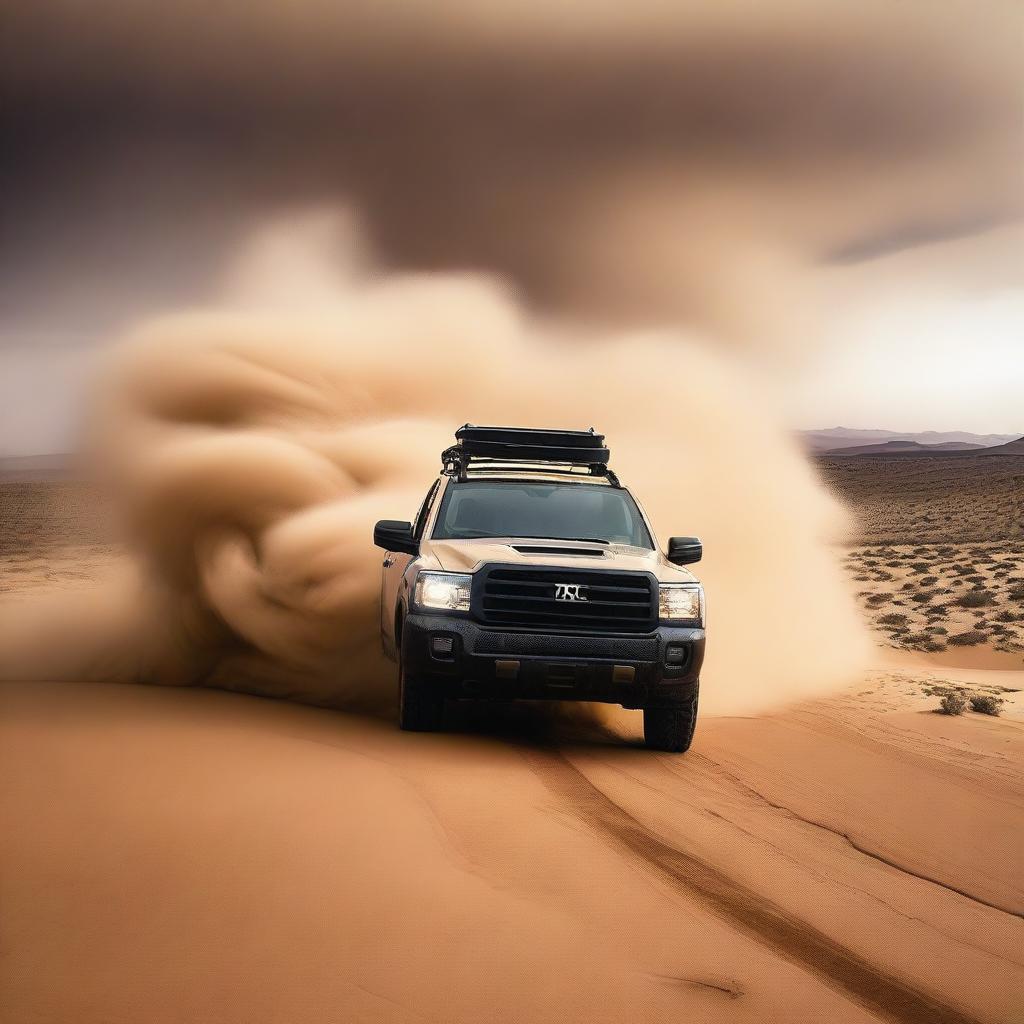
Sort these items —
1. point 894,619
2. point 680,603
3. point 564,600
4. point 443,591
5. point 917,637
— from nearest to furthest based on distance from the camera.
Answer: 1. point 564,600
2. point 443,591
3. point 680,603
4. point 917,637
5. point 894,619

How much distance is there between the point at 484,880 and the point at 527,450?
5.55m

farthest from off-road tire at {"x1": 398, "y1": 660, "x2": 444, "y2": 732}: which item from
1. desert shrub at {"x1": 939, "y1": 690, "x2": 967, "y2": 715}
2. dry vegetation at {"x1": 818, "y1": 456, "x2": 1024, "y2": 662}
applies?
dry vegetation at {"x1": 818, "y1": 456, "x2": 1024, "y2": 662}

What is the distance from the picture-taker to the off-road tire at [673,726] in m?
8.86

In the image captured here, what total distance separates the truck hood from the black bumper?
1.48 ft

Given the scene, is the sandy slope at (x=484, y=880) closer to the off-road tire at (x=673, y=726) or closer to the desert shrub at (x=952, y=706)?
the off-road tire at (x=673, y=726)

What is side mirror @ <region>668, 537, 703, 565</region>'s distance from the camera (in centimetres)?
941

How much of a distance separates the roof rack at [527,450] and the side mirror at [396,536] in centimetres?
81

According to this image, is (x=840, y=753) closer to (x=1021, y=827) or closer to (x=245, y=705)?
(x=1021, y=827)

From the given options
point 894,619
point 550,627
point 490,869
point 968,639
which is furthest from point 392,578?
point 894,619

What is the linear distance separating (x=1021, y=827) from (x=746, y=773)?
185cm

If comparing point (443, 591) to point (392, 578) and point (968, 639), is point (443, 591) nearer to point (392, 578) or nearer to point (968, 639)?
point (392, 578)

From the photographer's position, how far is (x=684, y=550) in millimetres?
9414

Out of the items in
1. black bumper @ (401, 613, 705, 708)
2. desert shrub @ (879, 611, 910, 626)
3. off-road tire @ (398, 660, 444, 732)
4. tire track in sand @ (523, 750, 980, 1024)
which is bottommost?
desert shrub @ (879, 611, 910, 626)

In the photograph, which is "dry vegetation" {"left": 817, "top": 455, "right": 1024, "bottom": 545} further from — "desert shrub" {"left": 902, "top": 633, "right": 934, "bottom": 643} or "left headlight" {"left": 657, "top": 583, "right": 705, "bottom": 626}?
"left headlight" {"left": 657, "top": 583, "right": 705, "bottom": 626}
